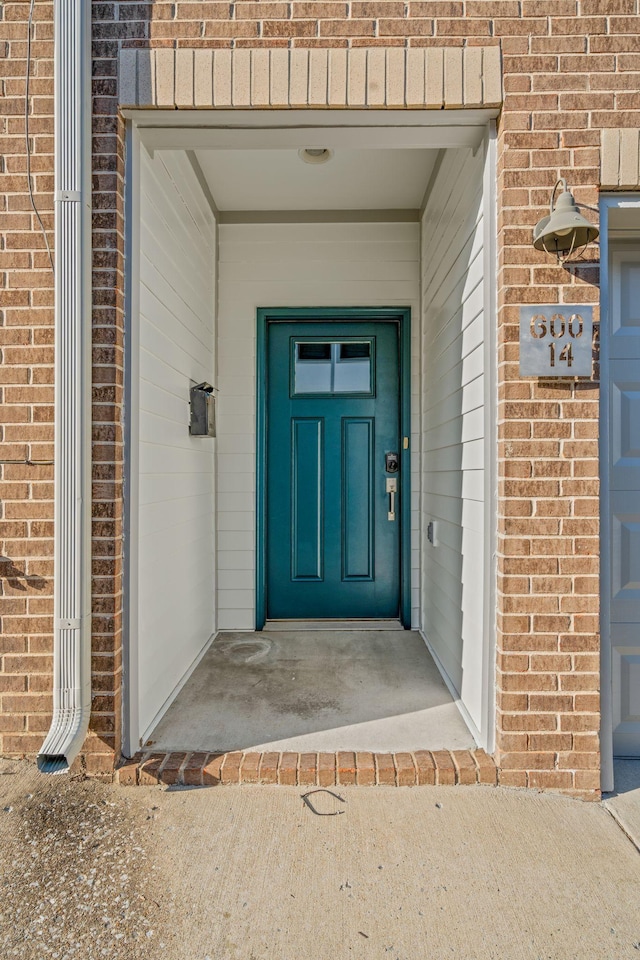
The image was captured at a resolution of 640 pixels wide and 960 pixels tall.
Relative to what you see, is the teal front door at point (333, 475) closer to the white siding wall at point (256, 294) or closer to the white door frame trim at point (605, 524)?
the white siding wall at point (256, 294)

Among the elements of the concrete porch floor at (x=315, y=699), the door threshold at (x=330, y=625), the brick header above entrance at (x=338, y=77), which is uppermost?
the brick header above entrance at (x=338, y=77)

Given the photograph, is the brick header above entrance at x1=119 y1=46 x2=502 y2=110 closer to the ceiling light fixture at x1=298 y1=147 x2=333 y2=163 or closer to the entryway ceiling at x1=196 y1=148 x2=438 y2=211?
the entryway ceiling at x1=196 y1=148 x2=438 y2=211

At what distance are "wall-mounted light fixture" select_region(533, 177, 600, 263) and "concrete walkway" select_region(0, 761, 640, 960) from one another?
1.90 m

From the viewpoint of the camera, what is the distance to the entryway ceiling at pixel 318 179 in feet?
9.55

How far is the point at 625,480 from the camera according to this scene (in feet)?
7.11

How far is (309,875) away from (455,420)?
189 centimetres

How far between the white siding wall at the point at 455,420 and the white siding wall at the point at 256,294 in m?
0.21

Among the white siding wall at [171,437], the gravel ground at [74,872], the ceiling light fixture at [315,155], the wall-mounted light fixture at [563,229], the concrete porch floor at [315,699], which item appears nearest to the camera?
the gravel ground at [74,872]

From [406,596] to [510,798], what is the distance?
1.72m

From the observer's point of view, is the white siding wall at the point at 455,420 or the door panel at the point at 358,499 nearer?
the white siding wall at the point at 455,420

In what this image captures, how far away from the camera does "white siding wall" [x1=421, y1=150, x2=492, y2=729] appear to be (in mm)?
2195

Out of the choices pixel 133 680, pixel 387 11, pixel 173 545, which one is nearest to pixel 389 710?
pixel 133 680

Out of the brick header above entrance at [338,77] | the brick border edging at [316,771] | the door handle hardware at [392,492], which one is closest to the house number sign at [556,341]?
the brick header above entrance at [338,77]

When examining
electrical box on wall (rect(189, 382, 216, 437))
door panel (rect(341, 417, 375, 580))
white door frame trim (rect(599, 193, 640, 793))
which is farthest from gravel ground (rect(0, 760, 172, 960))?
door panel (rect(341, 417, 375, 580))
